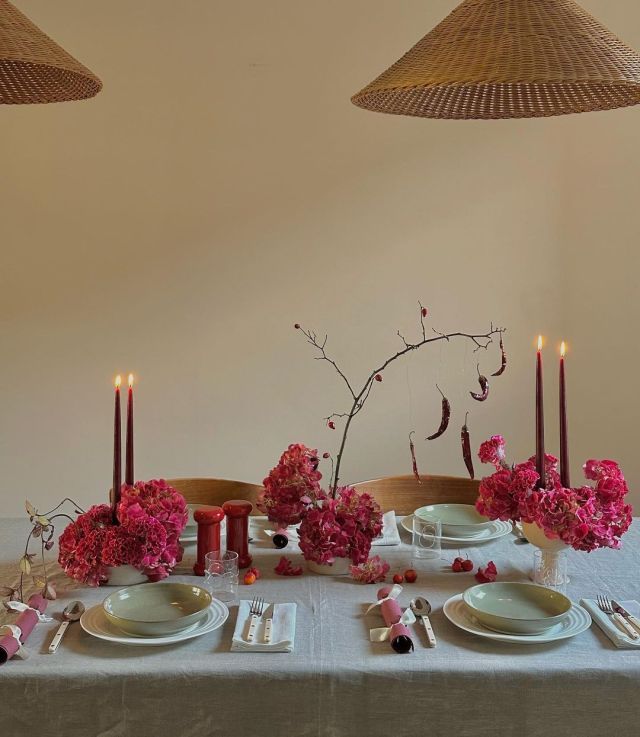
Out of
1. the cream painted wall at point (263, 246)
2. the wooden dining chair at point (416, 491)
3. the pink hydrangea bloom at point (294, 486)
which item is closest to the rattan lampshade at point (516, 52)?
the pink hydrangea bloom at point (294, 486)

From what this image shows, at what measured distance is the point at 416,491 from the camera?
2369mm

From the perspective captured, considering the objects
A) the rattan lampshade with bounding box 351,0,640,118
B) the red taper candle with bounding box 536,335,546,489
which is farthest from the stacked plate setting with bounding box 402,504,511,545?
the rattan lampshade with bounding box 351,0,640,118

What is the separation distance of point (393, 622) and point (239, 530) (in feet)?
1.43

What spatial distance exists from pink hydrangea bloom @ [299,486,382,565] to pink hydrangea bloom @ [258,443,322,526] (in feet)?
0.09

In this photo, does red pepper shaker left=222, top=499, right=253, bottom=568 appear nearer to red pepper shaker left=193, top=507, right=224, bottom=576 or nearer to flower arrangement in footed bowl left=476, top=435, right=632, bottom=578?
red pepper shaker left=193, top=507, right=224, bottom=576

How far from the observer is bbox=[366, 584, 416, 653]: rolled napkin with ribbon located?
1.38 m

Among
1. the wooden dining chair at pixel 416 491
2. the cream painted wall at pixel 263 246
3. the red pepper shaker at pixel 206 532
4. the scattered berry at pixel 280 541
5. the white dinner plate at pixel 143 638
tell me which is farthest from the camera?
the cream painted wall at pixel 263 246

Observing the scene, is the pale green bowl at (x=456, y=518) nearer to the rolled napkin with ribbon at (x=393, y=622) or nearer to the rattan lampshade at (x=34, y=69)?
the rolled napkin with ribbon at (x=393, y=622)

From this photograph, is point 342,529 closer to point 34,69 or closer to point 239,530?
point 239,530

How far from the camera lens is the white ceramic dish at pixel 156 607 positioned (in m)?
1.42

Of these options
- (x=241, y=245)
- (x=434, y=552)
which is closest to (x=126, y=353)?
(x=241, y=245)

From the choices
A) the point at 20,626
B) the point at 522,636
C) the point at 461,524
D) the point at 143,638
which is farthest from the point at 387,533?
the point at 20,626

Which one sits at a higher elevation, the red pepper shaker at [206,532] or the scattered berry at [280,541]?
the red pepper shaker at [206,532]

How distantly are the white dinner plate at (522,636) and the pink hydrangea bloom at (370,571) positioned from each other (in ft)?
0.54
